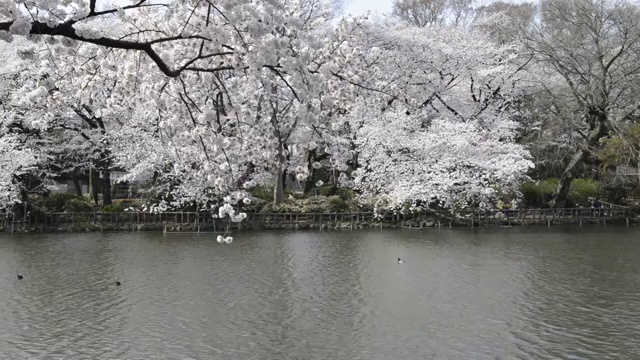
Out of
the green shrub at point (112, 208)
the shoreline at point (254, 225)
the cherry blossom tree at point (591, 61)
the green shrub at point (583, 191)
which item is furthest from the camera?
the green shrub at point (583, 191)

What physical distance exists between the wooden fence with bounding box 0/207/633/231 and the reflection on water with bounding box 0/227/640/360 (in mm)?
2999

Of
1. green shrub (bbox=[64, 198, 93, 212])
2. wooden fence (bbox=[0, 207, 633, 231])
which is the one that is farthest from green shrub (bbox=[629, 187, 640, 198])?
green shrub (bbox=[64, 198, 93, 212])

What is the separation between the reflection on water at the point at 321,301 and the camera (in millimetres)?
7414

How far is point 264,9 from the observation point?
193 inches

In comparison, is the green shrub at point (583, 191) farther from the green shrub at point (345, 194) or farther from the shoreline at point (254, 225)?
the green shrub at point (345, 194)

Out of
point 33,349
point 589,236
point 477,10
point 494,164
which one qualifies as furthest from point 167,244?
point 477,10

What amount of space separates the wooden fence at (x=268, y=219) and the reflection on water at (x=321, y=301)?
3.00 m

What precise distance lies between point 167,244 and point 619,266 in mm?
10411

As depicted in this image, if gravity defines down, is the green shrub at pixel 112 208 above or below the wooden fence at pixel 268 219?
above

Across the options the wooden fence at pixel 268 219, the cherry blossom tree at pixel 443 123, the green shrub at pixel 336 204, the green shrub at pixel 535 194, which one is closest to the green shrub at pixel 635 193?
the green shrub at pixel 535 194

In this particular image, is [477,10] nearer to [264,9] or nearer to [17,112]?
[17,112]

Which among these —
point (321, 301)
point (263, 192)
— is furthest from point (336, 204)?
point (321, 301)

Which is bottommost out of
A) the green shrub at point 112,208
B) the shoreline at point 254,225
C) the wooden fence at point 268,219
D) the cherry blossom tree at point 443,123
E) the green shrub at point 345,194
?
the shoreline at point 254,225

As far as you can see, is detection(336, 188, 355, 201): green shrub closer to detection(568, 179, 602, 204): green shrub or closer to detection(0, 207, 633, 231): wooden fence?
detection(0, 207, 633, 231): wooden fence
